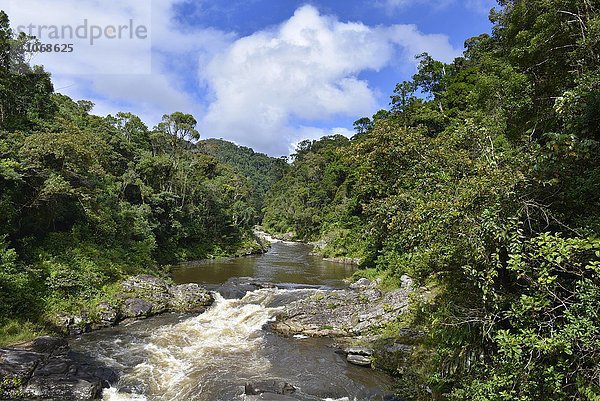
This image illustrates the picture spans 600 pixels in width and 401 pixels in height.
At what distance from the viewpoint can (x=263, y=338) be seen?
53.4 ft

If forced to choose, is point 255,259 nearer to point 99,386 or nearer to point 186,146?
Result: point 186,146

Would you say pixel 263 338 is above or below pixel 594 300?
below

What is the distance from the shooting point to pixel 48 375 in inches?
428

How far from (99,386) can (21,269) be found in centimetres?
939

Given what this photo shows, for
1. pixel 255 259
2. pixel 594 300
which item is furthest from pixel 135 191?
pixel 594 300

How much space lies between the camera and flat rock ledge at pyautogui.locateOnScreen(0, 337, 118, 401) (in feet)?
33.3

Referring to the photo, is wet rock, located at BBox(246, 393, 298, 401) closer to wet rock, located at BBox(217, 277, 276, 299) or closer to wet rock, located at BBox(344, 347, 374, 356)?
wet rock, located at BBox(344, 347, 374, 356)

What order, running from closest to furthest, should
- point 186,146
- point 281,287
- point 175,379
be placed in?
point 175,379 → point 281,287 → point 186,146

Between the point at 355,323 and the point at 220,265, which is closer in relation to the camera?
the point at 355,323

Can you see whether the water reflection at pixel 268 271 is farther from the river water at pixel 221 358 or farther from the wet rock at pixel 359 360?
the wet rock at pixel 359 360

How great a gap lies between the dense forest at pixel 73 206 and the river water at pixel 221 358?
3.42m

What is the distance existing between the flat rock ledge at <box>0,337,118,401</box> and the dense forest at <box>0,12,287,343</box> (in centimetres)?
→ 218

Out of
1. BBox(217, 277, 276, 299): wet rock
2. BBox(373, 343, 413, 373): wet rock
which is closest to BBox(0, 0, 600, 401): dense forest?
BBox(373, 343, 413, 373): wet rock

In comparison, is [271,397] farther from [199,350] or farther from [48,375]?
[48,375]
